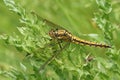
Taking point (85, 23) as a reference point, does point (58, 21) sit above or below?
above

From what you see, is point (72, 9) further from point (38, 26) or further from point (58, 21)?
point (38, 26)

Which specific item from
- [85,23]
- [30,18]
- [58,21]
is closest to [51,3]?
[58,21]

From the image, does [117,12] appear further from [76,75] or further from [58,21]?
[76,75]

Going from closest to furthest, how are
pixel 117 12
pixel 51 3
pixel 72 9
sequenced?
pixel 117 12 < pixel 72 9 < pixel 51 3

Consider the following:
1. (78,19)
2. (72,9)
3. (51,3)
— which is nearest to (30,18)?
(78,19)

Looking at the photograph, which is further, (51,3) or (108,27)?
(51,3)

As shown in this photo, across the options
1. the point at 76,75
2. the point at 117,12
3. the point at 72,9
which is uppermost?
the point at 72,9

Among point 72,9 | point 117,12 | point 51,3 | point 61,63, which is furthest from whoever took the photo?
point 51,3
